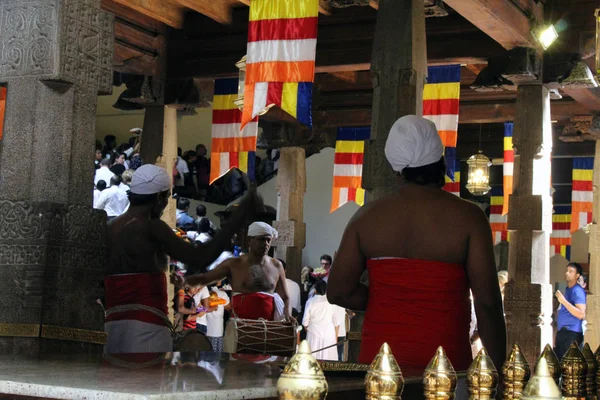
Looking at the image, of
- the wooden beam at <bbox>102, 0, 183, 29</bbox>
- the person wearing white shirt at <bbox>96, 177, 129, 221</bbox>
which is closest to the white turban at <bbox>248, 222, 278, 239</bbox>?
the wooden beam at <bbox>102, 0, 183, 29</bbox>

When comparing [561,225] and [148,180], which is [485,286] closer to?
[148,180]

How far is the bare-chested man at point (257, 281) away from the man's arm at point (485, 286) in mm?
4556

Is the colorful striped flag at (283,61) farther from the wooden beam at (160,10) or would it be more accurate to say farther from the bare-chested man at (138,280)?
the bare-chested man at (138,280)

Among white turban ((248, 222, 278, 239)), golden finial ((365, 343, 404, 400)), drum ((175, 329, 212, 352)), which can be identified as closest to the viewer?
golden finial ((365, 343, 404, 400))

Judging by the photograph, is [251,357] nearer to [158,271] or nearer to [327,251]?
[158,271]

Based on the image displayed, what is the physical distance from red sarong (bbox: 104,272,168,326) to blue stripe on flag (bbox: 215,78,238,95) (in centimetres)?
773

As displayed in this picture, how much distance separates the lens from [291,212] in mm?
15477

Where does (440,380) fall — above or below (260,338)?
above

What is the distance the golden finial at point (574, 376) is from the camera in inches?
131

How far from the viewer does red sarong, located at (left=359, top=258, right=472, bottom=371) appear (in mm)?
4156

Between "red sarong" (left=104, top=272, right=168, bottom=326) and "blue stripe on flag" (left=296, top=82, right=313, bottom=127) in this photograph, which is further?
"blue stripe on flag" (left=296, top=82, right=313, bottom=127)

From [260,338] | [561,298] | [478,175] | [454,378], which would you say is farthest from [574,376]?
[478,175]

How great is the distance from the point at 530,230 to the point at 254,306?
150 inches

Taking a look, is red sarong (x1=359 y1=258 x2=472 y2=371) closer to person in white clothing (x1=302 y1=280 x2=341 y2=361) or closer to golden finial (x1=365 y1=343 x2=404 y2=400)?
golden finial (x1=365 y1=343 x2=404 y2=400)
